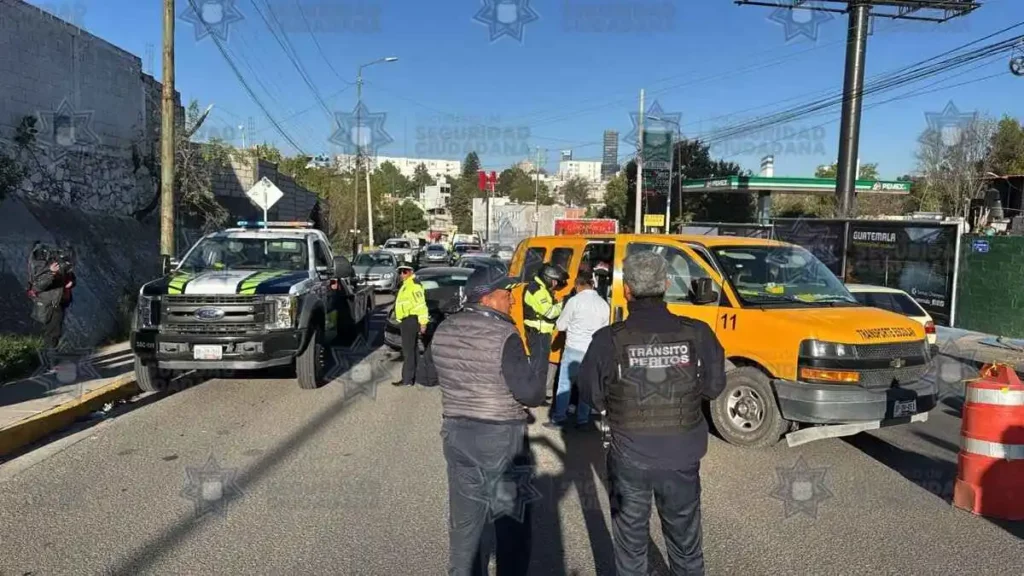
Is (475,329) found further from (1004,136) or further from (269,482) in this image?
(1004,136)

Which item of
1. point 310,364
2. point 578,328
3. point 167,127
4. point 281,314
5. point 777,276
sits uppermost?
point 167,127

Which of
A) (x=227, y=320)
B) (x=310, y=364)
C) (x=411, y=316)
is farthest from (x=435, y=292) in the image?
(x=227, y=320)

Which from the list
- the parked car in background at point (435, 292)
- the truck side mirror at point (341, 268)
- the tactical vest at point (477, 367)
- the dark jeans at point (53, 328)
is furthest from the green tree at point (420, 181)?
the tactical vest at point (477, 367)

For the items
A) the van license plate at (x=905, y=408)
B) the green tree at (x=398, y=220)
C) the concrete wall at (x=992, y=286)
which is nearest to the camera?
the van license plate at (x=905, y=408)

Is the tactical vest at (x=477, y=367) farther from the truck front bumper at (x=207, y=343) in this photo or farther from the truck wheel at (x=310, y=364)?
the truck wheel at (x=310, y=364)

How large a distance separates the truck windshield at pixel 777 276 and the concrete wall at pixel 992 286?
975cm

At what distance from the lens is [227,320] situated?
821 centimetres

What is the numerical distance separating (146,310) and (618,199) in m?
55.2

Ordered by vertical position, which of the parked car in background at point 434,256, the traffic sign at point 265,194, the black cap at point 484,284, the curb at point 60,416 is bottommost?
the curb at point 60,416

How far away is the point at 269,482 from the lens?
552 centimetres

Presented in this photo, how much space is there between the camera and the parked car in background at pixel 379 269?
23.5 metres

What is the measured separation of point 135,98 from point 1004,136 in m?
45.7

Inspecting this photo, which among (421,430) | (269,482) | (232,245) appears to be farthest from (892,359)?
(232,245)

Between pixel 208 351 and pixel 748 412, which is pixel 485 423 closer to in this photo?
pixel 748 412
